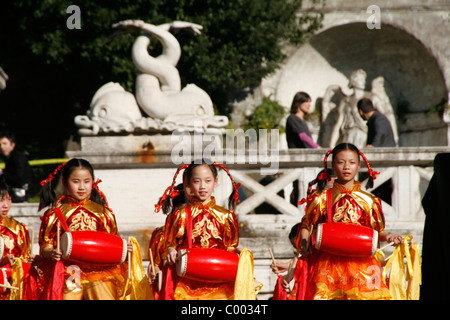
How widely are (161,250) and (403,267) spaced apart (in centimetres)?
172

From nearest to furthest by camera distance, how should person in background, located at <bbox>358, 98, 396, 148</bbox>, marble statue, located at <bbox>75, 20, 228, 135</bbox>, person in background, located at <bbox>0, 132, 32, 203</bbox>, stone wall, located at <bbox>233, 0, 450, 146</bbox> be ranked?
marble statue, located at <bbox>75, 20, 228, 135</bbox>, person in background, located at <bbox>0, 132, 32, 203</bbox>, person in background, located at <bbox>358, 98, 396, 148</bbox>, stone wall, located at <bbox>233, 0, 450, 146</bbox>

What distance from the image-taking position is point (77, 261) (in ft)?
17.2

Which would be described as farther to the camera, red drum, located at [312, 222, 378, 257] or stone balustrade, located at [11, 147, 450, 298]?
stone balustrade, located at [11, 147, 450, 298]

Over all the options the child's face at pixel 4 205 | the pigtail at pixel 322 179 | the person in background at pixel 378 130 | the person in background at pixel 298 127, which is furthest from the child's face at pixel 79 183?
the person in background at pixel 378 130

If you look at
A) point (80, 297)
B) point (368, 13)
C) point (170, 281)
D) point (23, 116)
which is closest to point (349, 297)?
point (170, 281)

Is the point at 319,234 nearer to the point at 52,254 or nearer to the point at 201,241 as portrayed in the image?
the point at 201,241

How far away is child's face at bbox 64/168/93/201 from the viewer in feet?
18.3

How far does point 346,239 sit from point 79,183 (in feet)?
6.39

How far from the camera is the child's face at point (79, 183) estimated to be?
5.58 metres

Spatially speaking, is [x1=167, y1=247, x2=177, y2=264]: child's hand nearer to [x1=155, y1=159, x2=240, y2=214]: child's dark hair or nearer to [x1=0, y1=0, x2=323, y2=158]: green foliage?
[x1=155, y1=159, x2=240, y2=214]: child's dark hair

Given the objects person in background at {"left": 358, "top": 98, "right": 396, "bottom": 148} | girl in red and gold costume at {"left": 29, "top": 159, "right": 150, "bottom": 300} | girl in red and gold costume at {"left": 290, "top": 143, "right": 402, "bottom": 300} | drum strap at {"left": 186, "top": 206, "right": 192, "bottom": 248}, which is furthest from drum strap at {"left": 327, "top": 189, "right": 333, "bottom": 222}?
person in background at {"left": 358, "top": 98, "right": 396, "bottom": 148}

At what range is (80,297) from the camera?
5.41 m

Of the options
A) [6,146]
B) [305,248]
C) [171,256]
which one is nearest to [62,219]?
[171,256]

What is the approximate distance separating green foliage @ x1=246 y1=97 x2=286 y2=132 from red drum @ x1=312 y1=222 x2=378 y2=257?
38.4 feet
